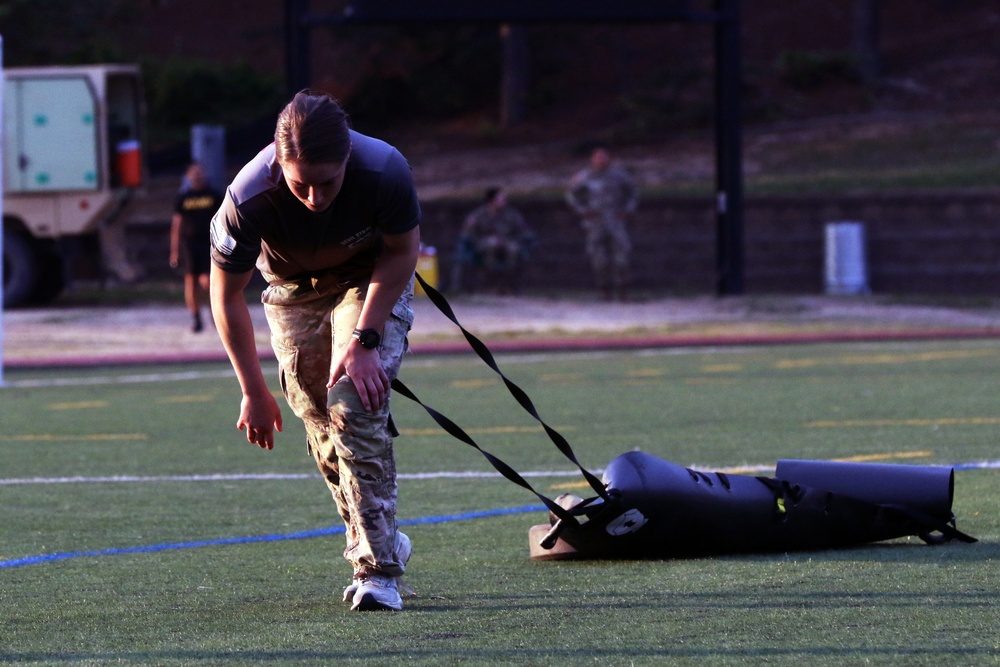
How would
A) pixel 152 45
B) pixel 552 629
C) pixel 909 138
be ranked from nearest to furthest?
pixel 552 629
pixel 909 138
pixel 152 45

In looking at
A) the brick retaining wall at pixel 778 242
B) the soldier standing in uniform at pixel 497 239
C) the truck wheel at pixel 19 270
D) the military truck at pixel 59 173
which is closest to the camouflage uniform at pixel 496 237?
the soldier standing in uniform at pixel 497 239

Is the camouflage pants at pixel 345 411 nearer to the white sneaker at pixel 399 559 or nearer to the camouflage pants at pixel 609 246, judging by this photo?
the white sneaker at pixel 399 559

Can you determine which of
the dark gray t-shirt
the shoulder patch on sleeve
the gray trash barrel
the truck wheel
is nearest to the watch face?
the dark gray t-shirt

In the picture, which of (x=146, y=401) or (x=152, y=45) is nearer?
(x=146, y=401)

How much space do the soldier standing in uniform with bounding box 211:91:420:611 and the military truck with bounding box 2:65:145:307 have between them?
1825cm

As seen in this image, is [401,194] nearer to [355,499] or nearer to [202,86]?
[355,499]

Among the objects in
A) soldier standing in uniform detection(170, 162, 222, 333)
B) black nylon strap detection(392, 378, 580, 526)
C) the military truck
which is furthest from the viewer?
the military truck

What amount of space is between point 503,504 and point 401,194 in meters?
3.05

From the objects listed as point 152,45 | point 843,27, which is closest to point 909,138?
point 843,27

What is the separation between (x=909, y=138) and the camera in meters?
35.3

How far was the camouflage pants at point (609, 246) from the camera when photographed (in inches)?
948

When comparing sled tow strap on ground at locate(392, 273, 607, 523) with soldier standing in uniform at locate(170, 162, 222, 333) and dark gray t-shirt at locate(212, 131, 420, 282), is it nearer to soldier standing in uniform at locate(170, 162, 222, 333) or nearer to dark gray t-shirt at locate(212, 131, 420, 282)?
dark gray t-shirt at locate(212, 131, 420, 282)

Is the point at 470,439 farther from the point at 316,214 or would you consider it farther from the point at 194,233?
the point at 194,233

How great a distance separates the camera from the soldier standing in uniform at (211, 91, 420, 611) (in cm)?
488
